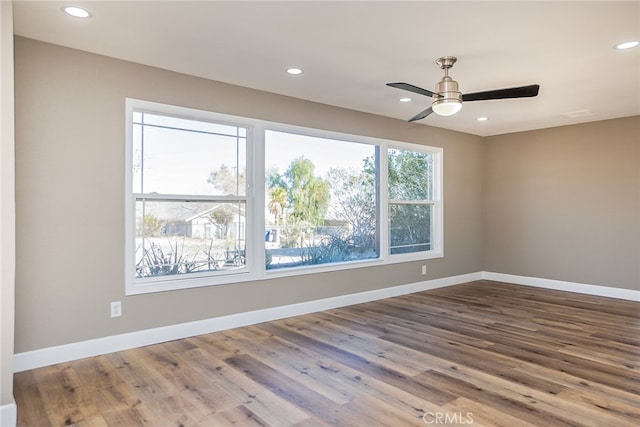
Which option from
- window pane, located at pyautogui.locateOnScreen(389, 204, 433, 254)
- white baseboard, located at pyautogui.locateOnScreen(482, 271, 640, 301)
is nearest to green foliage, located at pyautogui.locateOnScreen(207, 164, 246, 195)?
window pane, located at pyautogui.locateOnScreen(389, 204, 433, 254)

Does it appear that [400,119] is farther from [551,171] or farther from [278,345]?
[278,345]

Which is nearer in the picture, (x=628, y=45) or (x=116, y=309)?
(x=628, y=45)

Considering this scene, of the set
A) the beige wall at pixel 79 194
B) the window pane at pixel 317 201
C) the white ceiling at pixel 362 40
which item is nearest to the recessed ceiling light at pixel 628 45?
the white ceiling at pixel 362 40

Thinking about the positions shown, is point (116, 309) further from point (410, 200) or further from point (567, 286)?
point (567, 286)

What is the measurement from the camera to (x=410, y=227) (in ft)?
20.1

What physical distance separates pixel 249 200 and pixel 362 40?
2.00 m

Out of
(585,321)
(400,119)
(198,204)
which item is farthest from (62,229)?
(585,321)

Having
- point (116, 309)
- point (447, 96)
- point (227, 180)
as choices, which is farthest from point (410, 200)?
point (116, 309)

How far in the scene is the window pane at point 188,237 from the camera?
12.1 ft

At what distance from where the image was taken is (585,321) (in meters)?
4.41

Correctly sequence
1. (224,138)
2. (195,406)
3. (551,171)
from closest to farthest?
(195,406) < (224,138) < (551,171)

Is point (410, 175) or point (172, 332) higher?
point (410, 175)

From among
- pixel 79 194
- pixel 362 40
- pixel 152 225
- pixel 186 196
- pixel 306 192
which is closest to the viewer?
pixel 362 40

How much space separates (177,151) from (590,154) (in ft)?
18.8
